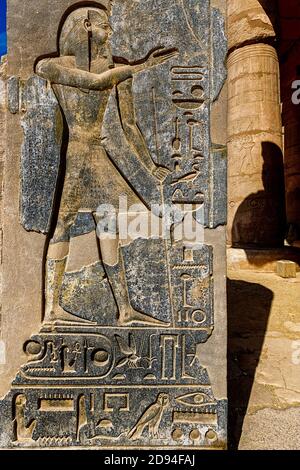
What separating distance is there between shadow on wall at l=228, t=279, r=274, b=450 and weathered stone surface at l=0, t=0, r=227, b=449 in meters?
0.30

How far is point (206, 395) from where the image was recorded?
6.47ft

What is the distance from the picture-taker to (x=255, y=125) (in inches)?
273

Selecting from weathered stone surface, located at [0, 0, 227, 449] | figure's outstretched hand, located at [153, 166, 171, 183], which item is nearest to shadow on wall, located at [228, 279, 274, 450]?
weathered stone surface, located at [0, 0, 227, 449]

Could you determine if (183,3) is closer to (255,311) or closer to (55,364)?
(55,364)

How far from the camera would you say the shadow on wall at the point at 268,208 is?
692 centimetres

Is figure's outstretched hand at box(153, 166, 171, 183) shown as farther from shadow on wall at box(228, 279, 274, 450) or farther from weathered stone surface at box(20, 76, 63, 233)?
shadow on wall at box(228, 279, 274, 450)

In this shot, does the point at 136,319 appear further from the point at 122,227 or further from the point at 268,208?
the point at 268,208

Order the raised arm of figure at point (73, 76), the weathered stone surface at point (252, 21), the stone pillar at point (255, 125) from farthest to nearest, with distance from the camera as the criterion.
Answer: the stone pillar at point (255, 125) < the weathered stone surface at point (252, 21) < the raised arm of figure at point (73, 76)

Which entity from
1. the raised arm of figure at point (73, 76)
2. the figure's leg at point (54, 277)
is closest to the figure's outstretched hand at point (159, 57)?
the raised arm of figure at point (73, 76)

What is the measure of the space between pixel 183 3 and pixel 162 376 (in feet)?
7.12

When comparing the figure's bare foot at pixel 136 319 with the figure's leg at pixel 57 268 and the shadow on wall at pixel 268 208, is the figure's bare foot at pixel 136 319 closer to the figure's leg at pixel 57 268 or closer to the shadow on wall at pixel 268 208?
the figure's leg at pixel 57 268

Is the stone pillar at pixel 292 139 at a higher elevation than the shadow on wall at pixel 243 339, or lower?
higher

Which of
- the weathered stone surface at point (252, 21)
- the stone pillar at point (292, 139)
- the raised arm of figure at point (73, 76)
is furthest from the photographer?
the stone pillar at point (292, 139)

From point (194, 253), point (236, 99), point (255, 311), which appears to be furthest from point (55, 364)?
point (236, 99)
